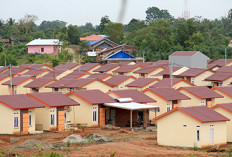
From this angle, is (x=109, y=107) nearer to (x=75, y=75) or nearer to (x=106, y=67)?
(x=75, y=75)

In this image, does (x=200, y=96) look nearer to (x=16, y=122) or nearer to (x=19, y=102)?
(x=19, y=102)

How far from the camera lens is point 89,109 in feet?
91.6

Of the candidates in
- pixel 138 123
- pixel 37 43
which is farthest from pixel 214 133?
pixel 37 43

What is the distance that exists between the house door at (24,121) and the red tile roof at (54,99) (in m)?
1.58

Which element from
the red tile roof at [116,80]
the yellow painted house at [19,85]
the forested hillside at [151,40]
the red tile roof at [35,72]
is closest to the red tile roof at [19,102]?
the yellow painted house at [19,85]

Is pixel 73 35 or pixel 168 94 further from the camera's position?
pixel 73 35

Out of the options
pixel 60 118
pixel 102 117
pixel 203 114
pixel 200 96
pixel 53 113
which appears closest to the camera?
pixel 203 114

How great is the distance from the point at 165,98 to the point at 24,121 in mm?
10070

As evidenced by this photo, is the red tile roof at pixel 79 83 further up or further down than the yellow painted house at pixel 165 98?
further up

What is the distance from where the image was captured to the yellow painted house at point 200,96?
1227 inches

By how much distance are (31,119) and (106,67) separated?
27960 mm

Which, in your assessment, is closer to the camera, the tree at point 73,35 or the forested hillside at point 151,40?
the forested hillside at point 151,40

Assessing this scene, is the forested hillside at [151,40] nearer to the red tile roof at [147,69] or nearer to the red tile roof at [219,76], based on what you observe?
the red tile roof at [147,69]

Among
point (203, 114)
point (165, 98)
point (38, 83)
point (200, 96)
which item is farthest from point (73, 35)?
point (203, 114)
